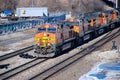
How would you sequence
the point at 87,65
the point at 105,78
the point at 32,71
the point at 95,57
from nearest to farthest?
the point at 105,78
the point at 32,71
the point at 87,65
the point at 95,57

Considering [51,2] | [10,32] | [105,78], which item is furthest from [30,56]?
[51,2]

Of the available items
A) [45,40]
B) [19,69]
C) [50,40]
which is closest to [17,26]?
[45,40]

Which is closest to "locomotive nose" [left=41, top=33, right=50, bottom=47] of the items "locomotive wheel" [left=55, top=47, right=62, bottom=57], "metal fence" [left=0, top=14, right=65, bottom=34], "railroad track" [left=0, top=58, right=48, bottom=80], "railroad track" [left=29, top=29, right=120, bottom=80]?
"locomotive wheel" [left=55, top=47, right=62, bottom=57]

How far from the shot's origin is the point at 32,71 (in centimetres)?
2139

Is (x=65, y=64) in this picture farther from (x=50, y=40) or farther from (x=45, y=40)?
(x=45, y=40)

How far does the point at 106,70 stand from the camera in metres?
20.6

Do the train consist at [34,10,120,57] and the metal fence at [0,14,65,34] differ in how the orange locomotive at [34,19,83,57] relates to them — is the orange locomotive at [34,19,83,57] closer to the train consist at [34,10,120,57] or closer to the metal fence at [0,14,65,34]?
the train consist at [34,10,120,57]

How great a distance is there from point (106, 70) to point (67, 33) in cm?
843

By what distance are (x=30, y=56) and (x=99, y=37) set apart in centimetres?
1333

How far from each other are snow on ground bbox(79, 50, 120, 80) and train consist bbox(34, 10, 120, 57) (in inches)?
137

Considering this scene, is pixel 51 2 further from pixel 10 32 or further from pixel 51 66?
pixel 51 66

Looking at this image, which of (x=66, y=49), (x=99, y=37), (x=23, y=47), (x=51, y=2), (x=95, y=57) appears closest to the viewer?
(x=95, y=57)

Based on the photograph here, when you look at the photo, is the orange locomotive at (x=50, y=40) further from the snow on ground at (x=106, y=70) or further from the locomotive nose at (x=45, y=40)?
the snow on ground at (x=106, y=70)

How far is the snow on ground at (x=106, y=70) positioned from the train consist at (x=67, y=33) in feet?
11.4
